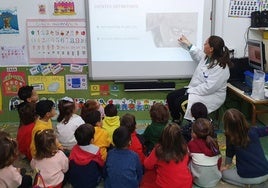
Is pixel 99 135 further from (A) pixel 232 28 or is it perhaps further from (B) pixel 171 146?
(A) pixel 232 28

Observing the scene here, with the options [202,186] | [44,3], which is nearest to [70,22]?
[44,3]

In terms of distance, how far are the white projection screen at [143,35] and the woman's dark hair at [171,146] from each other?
1.65 meters

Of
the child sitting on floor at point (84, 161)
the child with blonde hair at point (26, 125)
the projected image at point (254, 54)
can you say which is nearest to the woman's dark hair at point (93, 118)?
the child sitting on floor at point (84, 161)

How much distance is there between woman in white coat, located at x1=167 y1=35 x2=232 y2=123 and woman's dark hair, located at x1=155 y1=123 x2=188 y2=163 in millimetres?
1082

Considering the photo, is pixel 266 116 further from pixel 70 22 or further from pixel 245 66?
pixel 70 22

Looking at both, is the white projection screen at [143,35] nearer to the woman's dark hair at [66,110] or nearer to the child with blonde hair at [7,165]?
the woman's dark hair at [66,110]

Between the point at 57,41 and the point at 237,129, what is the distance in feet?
7.66

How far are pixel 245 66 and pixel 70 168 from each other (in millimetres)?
2300

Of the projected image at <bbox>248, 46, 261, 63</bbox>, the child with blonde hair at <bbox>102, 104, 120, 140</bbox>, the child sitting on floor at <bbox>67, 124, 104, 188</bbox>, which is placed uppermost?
the projected image at <bbox>248, 46, 261, 63</bbox>

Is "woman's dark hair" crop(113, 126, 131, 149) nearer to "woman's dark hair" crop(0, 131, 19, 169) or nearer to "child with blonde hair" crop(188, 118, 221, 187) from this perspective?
"child with blonde hair" crop(188, 118, 221, 187)

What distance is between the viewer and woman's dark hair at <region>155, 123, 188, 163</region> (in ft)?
7.26

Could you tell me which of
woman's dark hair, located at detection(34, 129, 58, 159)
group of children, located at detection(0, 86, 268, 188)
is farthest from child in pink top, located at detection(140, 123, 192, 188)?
woman's dark hair, located at detection(34, 129, 58, 159)

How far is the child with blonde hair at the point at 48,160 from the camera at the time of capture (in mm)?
2262

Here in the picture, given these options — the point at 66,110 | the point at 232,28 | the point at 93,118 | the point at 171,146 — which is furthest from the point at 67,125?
the point at 232,28
